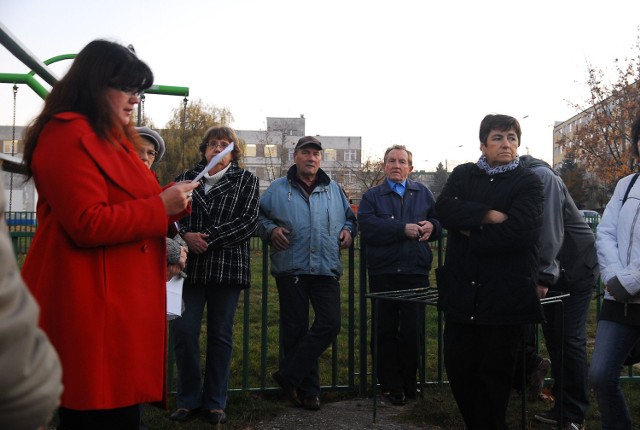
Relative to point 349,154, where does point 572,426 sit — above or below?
below

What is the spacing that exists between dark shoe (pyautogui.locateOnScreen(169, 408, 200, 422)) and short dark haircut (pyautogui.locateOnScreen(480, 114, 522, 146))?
270cm

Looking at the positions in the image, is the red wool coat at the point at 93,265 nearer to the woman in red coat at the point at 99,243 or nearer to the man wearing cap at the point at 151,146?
the woman in red coat at the point at 99,243

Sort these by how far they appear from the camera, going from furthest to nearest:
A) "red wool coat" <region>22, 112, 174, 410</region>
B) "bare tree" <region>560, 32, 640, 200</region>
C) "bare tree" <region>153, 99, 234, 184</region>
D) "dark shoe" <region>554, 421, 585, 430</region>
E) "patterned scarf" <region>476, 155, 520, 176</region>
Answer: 1. "bare tree" <region>153, 99, 234, 184</region>
2. "bare tree" <region>560, 32, 640, 200</region>
3. "dark shoe" <region>554, 421, 585, 430</region>
4. "patterned scarf" <region>476, 155, 520, 176</region>
5. "red wool coat" <region>22, 112, 174, 410</region>

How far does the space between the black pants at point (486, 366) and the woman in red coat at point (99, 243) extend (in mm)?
2079

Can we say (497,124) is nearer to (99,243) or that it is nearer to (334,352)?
(334,352)

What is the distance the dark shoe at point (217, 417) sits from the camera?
15.3ft

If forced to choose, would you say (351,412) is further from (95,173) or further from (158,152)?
(95,173)

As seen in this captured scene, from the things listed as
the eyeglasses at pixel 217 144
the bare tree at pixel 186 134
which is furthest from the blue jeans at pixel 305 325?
the bare tree at pixel 186 134

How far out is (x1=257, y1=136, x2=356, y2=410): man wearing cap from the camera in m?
5.18

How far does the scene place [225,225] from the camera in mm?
4762

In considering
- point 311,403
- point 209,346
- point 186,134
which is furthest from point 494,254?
point 186,134

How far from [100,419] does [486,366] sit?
233 centimetres

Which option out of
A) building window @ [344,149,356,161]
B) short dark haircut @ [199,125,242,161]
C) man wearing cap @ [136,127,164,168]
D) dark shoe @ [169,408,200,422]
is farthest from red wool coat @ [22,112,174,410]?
building window @ [344,149,356,161]

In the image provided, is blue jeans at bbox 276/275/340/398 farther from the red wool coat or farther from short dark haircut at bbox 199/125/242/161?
the red wool coat
